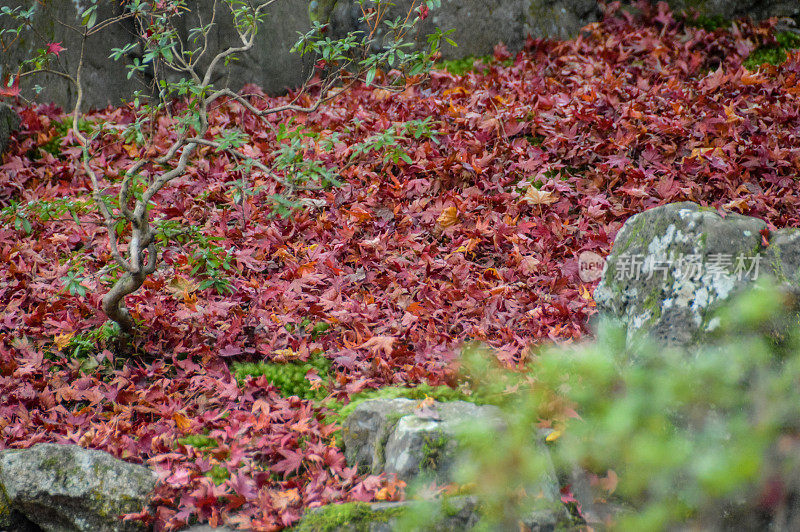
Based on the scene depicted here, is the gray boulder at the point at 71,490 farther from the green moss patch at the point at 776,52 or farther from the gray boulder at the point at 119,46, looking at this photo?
the green moss patch at the point at 776,52

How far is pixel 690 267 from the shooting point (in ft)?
8.48

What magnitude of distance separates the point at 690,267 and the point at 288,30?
5.08 metres

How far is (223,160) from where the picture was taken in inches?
205

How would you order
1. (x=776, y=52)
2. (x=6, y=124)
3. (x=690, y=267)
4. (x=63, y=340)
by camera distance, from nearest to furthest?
(x=690, y=267) → (x=63, y=340) → (x=6, y=124) → (x=776, y=52)

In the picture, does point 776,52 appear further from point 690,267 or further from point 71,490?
point 71,490

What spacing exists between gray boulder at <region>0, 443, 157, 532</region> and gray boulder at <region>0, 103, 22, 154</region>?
3967 mm

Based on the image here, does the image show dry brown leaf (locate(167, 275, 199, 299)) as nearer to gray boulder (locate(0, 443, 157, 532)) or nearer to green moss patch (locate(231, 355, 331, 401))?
green moss patch (locate(231, 355, 331, 401))

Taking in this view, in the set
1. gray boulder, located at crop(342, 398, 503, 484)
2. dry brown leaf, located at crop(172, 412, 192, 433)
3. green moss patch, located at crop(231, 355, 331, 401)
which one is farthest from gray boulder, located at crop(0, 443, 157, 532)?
gray boulder, located at crop(342, 398, 503, 484)

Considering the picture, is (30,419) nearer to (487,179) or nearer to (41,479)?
(41,479)

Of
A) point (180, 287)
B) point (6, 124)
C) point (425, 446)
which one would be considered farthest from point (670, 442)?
point (6, 124)

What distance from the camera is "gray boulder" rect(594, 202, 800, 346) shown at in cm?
247

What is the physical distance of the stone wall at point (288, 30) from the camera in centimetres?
589

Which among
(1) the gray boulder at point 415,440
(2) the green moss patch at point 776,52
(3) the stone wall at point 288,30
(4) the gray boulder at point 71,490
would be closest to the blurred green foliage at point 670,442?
(1) the gray boulder at point 415,440

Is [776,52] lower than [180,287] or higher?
higher
